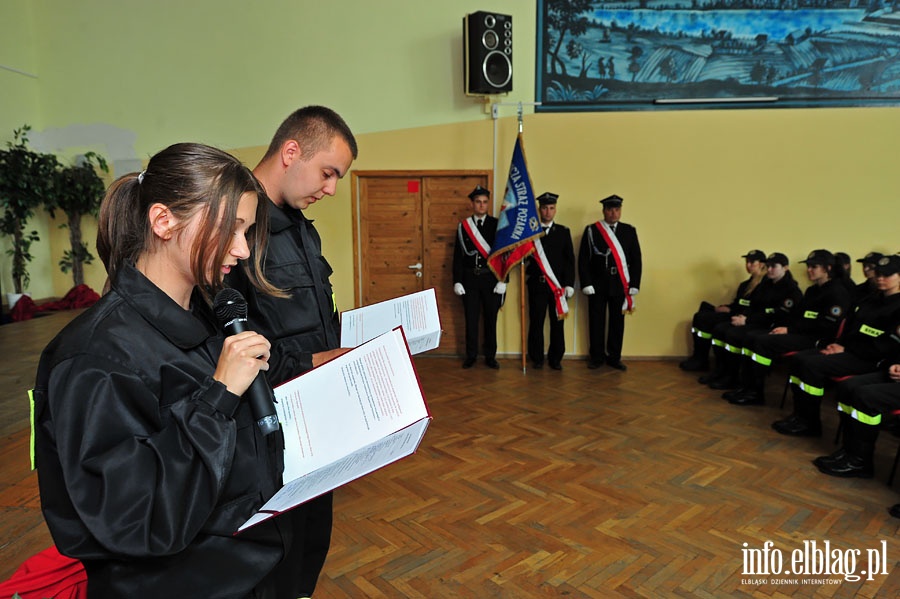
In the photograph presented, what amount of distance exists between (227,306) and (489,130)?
5.30 m

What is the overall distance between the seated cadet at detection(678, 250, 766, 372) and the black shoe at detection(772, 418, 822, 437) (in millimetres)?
1542

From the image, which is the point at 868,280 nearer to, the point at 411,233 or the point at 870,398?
the point at 870,398

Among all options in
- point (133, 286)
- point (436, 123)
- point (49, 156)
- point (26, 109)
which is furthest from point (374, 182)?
point (133, 286)

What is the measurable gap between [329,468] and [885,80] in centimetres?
678

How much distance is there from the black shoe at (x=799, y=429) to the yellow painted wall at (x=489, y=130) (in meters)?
2.21

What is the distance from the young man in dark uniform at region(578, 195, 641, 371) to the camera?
227 inches

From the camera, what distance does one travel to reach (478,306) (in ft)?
19.6

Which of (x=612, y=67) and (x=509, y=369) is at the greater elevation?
(x=612, y=67)

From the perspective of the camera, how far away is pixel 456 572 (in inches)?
91.2

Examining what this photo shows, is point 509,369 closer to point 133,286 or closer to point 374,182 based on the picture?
point 374,182

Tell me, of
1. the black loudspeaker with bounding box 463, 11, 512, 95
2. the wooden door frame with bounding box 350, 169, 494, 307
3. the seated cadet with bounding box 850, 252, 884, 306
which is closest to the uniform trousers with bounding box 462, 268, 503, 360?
the wooden door frame with bounding box 350, 169, 494, 307

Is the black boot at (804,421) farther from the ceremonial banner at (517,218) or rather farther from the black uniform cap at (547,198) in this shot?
the black uniform cap at (547,198)

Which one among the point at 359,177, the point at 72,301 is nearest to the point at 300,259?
the point at 359,177

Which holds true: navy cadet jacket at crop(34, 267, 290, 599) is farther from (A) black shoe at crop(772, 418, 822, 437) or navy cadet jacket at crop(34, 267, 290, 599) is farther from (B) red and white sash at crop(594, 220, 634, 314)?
(B) red and white sash at crop(594, 220, 634, 314)
